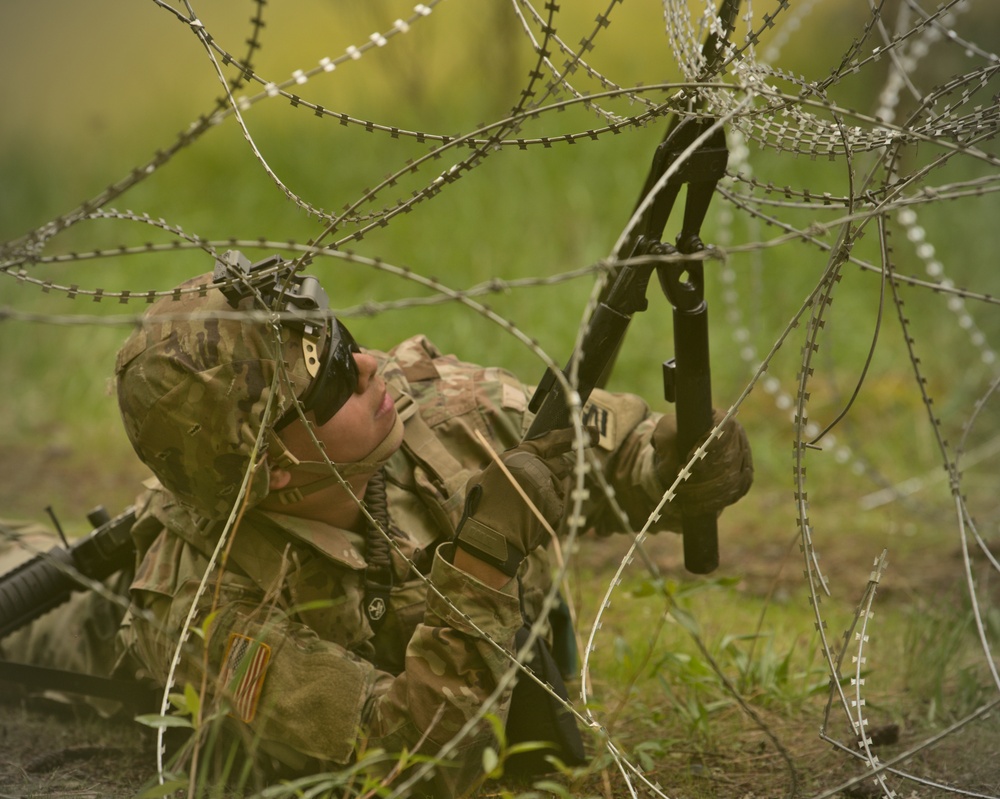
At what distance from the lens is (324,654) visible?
2.63 meters

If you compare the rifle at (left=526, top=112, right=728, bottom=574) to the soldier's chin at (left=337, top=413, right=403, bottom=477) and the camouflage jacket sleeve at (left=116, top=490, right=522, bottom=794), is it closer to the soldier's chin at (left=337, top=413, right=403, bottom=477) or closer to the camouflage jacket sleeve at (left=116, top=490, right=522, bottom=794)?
the soldier's chin at (left=337, top=413, right=403, bottom=477)

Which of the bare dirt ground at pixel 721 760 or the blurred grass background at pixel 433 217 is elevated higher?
the blurred grass background at pixel 433 217

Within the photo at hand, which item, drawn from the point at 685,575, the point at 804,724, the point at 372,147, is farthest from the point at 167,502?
the point at 372,147

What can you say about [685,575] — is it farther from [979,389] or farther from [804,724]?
[979,389]

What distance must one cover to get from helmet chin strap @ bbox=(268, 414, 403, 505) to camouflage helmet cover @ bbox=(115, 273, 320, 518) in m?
0.11

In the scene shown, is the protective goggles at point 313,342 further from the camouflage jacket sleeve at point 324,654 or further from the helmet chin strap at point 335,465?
the camouflage jacket sleeve at point 324,654

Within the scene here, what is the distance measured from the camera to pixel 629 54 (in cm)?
767

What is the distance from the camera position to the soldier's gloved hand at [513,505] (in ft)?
7.95

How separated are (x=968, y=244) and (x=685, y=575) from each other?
377 cm

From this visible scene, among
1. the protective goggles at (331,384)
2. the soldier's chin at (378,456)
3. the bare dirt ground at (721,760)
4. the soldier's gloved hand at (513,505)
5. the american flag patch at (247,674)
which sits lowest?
the bare dirt ground at (721,760)

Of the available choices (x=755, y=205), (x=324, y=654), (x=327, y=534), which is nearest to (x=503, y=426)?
(x=327, y=534)

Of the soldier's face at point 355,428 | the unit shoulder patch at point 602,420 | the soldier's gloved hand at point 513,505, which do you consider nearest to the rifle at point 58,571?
the soldier's face at point 355,428

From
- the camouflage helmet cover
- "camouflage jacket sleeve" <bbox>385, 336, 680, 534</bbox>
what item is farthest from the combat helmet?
"camouflage jacket sleeve" <bbox>385, 336, 680, 534</bbox>

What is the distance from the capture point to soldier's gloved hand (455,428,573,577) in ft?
7.95
